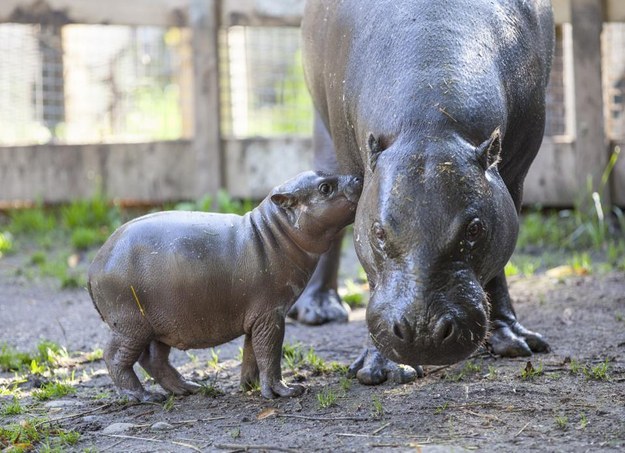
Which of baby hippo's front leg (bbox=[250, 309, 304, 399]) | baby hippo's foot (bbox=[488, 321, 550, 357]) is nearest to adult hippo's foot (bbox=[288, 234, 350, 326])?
baby hippo's foot (bbox=[488, 321, 550, 357])

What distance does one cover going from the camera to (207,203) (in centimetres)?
776

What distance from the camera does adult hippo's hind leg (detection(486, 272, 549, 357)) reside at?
450cm

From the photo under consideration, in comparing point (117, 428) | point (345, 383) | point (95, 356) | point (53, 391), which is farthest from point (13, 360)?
point (345, 383)

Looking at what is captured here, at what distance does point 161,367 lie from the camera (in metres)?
4.07

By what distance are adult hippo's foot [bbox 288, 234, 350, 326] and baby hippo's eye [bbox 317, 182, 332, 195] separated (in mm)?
1636

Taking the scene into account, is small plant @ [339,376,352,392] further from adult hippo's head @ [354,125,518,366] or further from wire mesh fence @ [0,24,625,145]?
wire mesh fence @ [0,24,625,145]

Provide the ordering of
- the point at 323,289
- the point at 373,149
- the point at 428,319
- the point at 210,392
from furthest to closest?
the point at 323,289 < the point at 210,392 < the point at 373,149 < the point at 428,319

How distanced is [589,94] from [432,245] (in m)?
4.60

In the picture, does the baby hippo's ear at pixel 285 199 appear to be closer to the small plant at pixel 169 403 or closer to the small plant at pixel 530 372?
the small plant at pixel 169 403

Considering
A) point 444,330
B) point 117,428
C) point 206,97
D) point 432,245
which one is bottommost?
point 117,428

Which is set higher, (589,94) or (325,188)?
(589,94)

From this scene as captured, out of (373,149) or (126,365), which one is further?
(126,365)

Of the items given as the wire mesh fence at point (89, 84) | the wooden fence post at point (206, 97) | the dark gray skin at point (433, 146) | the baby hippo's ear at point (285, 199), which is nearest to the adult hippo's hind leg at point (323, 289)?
the dark gray skin at point (433, 146)

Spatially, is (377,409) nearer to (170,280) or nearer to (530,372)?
(530,372)
